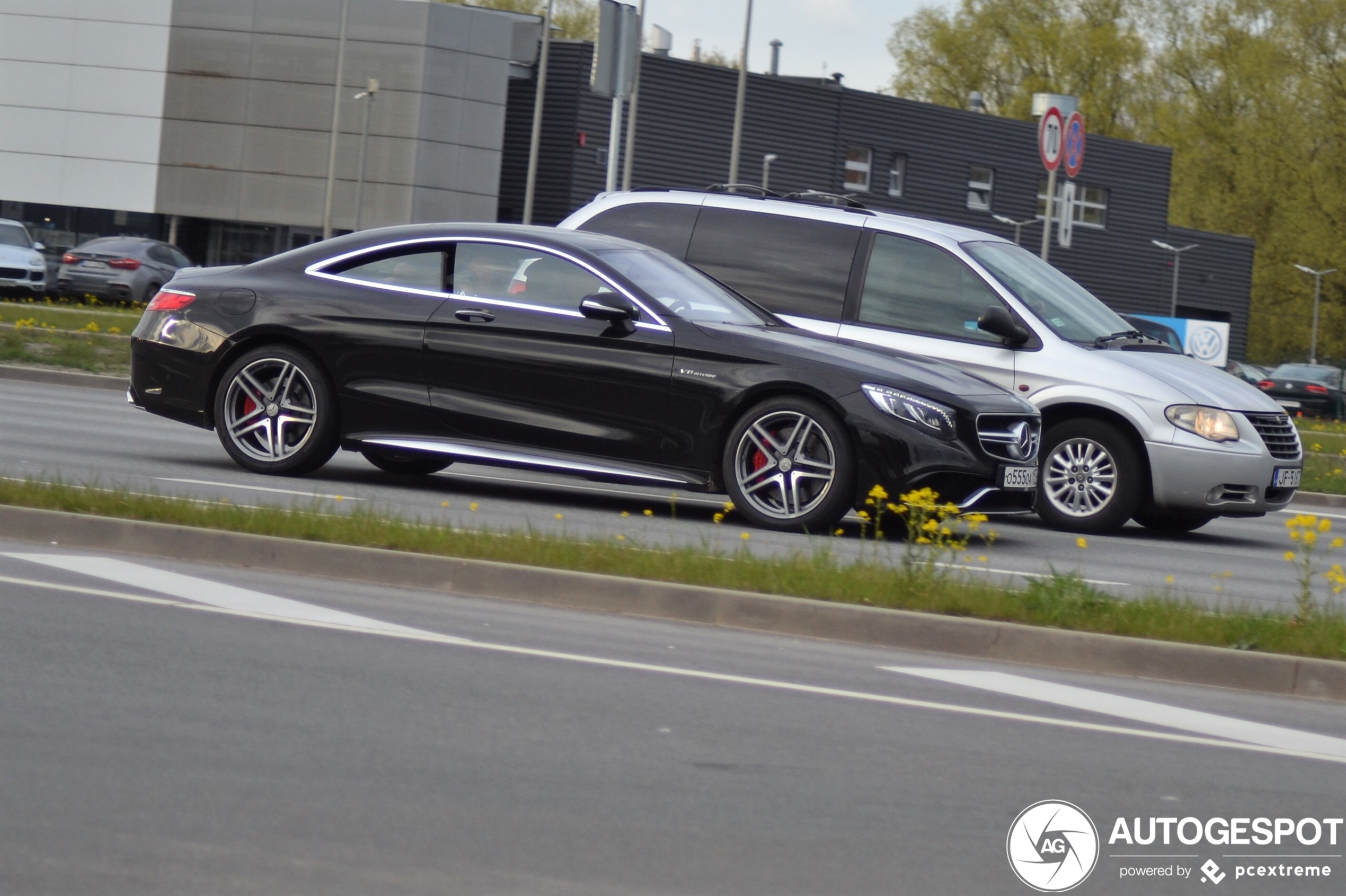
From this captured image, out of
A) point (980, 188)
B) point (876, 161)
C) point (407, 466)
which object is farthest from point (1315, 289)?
point (407, 466)

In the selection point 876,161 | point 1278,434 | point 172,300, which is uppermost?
point 876,161

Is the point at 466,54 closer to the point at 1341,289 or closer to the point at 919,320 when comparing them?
the point at 1341,289

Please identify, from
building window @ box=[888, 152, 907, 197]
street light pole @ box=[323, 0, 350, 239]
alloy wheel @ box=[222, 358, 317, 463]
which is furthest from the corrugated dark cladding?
alloy wheel @ box=[222, 358, 317, 463]

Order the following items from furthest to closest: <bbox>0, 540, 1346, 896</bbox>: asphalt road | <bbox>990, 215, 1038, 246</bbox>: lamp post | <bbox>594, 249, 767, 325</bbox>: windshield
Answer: <bbox>990, 215, 1038, 246</bbox>: lamp post
<bbox>594, 249, 767, 325</bbox>: windshield
<bbox>0, 540, 1346, 896</bbox>: asphalt road

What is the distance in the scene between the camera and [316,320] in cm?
1080

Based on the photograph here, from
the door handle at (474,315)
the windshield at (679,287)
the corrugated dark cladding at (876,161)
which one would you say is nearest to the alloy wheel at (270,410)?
the door handle at (474,315)

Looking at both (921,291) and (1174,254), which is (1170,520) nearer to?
(921,291)

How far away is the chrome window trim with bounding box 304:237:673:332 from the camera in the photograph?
1035 cm

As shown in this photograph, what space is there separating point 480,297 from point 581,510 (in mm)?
1389

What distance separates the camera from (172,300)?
1120 centimetres

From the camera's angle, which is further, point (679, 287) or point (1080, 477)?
point (1080, 477)

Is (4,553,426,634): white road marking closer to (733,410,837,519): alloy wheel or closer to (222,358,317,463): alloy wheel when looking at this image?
(222,358,317,463): alloy wheel

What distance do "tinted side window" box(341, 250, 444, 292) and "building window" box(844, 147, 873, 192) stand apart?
4672cm

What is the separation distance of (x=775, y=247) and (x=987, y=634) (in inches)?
226
